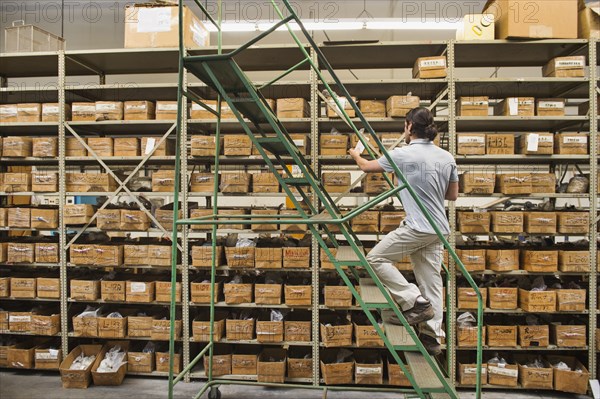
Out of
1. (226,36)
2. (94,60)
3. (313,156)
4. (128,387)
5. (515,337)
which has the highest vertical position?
(226,36)

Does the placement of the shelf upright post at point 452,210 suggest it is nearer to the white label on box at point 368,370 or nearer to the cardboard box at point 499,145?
the cardboard box at point 499,145

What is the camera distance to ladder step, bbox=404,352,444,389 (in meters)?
2.80

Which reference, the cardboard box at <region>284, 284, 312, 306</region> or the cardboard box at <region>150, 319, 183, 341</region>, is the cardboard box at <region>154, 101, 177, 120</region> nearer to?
the cardboard box at <region>150, 319, 183, 341</region>

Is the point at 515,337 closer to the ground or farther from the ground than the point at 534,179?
closer to the ground

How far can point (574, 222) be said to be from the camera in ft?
14.2

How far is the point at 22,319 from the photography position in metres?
4.81

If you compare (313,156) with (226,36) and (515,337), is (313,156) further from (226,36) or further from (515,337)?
(226,36)

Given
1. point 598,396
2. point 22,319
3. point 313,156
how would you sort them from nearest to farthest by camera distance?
point 598,396 → point 313,156 → point 22,319

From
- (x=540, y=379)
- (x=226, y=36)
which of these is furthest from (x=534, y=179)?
(x=226, y=36)

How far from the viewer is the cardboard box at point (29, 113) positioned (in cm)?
485

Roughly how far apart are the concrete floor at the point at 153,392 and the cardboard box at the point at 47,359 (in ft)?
0.55

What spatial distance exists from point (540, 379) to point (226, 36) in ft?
23.3

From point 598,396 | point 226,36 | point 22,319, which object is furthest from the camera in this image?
point 226,36

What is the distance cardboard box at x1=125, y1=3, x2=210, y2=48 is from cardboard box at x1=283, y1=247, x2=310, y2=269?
270 cm
